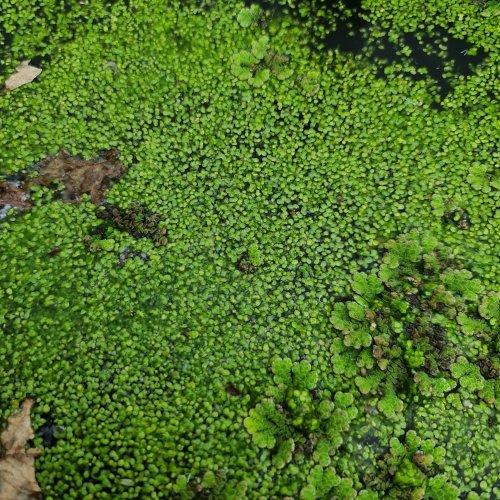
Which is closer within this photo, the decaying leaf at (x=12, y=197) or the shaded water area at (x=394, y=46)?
the decaying leaf at (x=12, y=197)

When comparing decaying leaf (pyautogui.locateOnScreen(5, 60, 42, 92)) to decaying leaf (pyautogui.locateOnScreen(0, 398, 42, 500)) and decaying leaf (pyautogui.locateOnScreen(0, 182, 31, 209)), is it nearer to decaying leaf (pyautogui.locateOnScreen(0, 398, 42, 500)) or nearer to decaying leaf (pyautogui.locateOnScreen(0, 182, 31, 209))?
decaying leaf (pyautogui.locateOnScreen(0, 182, 31, 209))

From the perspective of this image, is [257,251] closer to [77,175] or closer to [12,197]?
[77,175]

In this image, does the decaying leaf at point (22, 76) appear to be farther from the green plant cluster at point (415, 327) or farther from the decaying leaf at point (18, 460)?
the green plant cluster at point (415, 327)

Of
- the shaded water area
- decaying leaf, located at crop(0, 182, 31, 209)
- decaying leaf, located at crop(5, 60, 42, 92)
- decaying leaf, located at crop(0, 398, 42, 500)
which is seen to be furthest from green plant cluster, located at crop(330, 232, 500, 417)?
decaying leaf, located at crop(5, 60, 42, 92)

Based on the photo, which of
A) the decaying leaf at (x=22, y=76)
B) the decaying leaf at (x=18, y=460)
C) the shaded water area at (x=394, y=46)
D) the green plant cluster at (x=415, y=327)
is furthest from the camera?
the shaded water area at (x=394, y=46)

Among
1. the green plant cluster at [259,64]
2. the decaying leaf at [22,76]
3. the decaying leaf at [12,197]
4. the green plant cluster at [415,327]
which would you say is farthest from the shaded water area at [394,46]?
the decaying leaf at [12,197]
